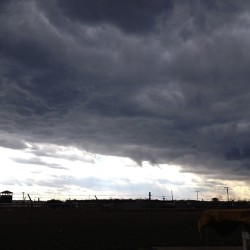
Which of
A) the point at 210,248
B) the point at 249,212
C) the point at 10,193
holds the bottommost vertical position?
the point at 210,248

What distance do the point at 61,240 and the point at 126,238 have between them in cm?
331

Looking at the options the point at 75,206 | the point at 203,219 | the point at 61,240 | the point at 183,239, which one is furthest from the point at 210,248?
the point at 75,206

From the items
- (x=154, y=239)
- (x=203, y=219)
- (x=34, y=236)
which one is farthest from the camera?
(x=34, y=236)

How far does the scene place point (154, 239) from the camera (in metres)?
21.7

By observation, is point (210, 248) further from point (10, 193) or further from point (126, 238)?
point (10, 193)

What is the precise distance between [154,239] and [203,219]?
33.9 feet

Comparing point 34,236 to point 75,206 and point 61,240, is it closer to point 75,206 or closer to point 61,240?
point 61,240

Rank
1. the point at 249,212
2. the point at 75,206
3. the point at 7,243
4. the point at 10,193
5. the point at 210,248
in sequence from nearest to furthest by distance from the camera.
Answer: the point at 249,212 → the point at 210,248 → the point at 7,243 → the point at 75,206 → the point at 10,193

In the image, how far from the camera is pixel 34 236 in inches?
914

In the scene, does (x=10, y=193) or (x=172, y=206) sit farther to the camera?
(x=10, y=193)

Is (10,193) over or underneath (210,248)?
over

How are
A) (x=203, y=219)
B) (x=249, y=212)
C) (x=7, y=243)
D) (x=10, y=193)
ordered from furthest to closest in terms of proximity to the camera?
(x=10, y=193) → (x=7, y=243) → (x=203, y=219) → (x=249, y=212)

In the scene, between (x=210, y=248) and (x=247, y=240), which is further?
(x=210, y=248)

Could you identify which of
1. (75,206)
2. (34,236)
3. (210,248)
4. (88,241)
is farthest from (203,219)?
(75,206)
